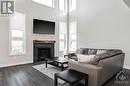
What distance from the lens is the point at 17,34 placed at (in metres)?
5.03

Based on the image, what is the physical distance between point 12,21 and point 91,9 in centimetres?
433

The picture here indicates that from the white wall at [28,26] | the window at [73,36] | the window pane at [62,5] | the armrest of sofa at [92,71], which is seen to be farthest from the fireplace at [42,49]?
the armrest of sofa at [92,71]

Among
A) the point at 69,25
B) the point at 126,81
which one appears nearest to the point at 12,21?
the point at 69,25

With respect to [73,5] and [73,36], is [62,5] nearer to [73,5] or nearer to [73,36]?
[73,5]

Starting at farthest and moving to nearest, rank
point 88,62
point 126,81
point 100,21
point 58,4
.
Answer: point 58,4
point 100,21
point 126,81
point 88,62

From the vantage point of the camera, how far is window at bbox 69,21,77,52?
6.95 m

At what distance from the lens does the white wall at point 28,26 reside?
4.52m

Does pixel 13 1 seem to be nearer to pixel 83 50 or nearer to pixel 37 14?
pixel 37 14

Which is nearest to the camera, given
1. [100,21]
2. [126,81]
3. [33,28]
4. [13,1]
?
[126,81]

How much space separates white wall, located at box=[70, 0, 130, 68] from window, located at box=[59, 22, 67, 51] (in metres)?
1.26

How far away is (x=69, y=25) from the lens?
7.34 meters

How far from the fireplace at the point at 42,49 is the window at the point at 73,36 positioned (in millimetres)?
1585

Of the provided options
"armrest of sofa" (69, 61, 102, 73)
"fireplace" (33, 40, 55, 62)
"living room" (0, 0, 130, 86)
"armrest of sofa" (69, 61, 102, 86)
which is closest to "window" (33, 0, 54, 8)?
"living room" (0, 0, 130, 86)

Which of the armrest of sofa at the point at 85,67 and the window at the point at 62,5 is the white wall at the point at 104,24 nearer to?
the window at the point at 62,5
